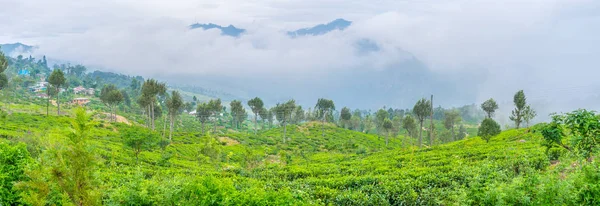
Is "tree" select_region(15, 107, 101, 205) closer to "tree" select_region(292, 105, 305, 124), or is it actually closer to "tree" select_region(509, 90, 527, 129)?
"tree" select_region(509, 90, 527, 129)

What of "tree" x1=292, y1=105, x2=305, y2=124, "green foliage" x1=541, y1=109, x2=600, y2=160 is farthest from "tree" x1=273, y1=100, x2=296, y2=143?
"green foliage" x1=541, y1=109, x2=600, y2=160

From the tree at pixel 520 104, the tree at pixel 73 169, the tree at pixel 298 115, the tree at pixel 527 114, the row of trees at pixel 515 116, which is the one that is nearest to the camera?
the tree at pixel 73 169

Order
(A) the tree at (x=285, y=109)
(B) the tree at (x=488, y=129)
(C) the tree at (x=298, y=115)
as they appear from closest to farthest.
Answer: (B) the tree at (x=488, y=129)
(A) the tree at (x=285, y=109)
(C) the tree at (x=298, y=115)

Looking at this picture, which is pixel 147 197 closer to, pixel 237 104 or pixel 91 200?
pixel 91 200

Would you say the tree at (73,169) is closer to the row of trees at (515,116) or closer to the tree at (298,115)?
the row of trees at (515,116)

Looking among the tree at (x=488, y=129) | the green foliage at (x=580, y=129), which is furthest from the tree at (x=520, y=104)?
the green foliage at (x=580, y=129)

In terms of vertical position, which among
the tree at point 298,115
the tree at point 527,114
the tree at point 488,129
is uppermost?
the tree at point 527,114

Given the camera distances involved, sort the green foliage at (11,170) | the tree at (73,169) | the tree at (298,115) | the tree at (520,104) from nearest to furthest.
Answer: the tree at (73,169) < the green foliage at (11,170) < the tree at (520,104) < the tree at (298,115)

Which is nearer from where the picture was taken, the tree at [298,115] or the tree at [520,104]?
the tree at [520,104]

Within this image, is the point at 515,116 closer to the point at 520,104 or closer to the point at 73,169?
the point at 520,104

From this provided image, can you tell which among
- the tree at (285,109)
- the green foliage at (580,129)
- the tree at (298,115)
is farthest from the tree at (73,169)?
the tree at (298,115)

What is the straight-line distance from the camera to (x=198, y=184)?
9.52 meters

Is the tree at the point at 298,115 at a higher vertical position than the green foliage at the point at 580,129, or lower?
lower

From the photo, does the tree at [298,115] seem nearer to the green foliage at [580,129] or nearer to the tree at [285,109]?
the tree at [285,109]
